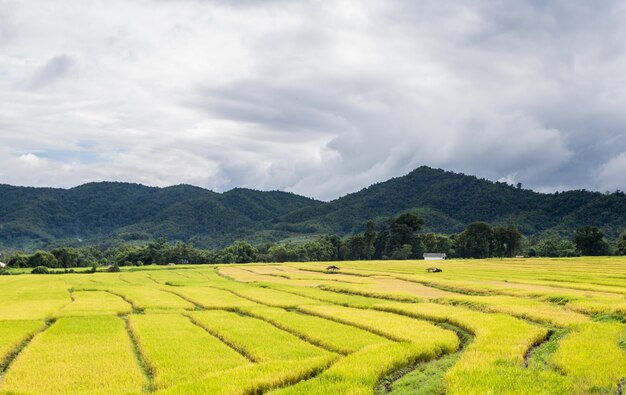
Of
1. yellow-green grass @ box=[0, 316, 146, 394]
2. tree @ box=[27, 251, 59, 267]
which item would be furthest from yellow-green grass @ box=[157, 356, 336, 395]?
tree @ box=[27, 251, 59, 267]

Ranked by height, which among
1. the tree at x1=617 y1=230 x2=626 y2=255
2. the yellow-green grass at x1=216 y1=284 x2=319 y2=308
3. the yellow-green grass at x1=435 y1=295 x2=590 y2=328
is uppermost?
the tree at x1=617 y1=230 x2=626 y2=255

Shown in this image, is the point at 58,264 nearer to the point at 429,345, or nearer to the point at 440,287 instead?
the point at 440,287

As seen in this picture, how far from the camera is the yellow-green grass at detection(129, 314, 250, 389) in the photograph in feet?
47.1

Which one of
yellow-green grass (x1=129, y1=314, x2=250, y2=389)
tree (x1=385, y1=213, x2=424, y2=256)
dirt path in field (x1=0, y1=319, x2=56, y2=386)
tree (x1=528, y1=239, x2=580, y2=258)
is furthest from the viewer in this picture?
tree (x1=385, y1=213, x2=424, y2=256)

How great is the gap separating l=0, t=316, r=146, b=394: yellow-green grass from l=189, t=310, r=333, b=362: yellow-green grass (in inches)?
139

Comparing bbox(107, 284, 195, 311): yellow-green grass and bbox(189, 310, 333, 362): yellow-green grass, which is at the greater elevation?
bbox(189, 310, 333, 362): yellow-green grass

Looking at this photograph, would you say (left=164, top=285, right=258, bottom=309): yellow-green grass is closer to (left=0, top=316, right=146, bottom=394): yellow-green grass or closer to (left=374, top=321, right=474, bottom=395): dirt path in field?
(left=0, top=316, right=146, bottom=394): yellow-green grass

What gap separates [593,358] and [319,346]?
28.1ft

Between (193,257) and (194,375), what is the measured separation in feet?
340

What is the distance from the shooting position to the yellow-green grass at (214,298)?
3052cm

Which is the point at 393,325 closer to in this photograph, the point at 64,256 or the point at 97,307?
the point at 97,307

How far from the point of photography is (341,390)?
12242 mm

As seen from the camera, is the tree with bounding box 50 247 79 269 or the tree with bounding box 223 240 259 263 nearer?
the tree with bounding box 50 247 79 269

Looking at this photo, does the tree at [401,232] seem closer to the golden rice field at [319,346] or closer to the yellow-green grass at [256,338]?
the golden rice field at [319,346]
